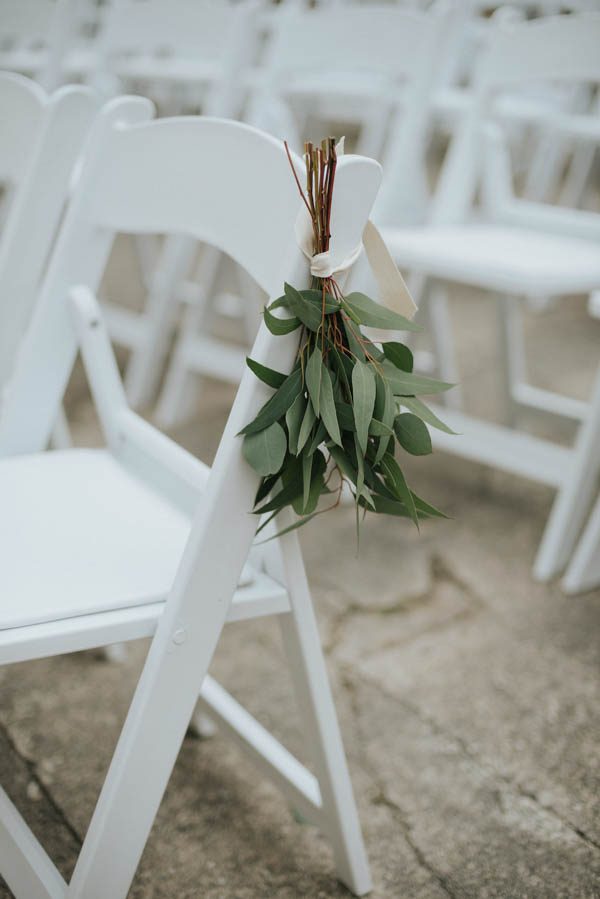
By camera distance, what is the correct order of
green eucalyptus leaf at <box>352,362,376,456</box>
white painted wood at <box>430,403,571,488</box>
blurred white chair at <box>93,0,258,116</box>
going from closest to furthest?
green eucalyptus leaf at <box>352,362,376,456</box> → white painted wood at <box>430,403,571,488</box> → blurred white chair at <box>93,0,258,116</box>

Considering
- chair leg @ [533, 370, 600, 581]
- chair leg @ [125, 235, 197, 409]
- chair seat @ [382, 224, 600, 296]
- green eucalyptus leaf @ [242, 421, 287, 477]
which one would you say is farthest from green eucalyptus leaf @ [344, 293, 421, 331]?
chair leg @ [125, 235, 197, 409]

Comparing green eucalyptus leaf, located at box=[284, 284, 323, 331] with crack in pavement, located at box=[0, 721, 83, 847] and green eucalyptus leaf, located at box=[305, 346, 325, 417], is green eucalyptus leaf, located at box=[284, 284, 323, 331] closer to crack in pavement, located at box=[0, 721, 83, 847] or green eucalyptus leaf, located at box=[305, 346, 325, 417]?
green eucalyptus leaf, located at box=[305, 346, 325, 417]

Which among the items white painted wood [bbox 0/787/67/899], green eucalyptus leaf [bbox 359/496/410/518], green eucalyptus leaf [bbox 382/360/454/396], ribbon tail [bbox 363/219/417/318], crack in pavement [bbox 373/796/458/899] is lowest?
white painted wood [bbox 0/787/67/899]

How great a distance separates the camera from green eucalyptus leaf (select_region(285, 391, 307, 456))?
2.13 feet

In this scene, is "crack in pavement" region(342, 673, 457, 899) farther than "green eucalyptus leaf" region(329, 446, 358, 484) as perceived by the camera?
Yes

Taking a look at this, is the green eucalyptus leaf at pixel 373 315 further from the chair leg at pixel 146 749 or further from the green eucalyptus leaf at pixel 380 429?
the chair leg at pixel 146 749

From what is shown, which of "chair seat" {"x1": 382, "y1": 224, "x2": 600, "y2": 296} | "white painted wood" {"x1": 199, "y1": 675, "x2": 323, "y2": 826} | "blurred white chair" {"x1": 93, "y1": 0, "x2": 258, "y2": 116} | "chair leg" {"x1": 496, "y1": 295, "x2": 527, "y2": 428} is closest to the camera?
"white painted wood" {"x1": 199, "y1": 675, "x2": 323, "y2": 826}

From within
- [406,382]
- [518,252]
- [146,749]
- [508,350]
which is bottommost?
[146,749]

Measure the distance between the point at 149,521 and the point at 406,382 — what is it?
0.34 meters

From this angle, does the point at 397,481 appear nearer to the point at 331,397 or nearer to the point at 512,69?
the point at 331,397

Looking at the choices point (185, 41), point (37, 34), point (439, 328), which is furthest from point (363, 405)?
point (37, 34)

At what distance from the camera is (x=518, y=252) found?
1.66 meters

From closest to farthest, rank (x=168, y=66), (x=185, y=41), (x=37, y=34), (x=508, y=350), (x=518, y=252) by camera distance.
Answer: (x=518, y=252) → (x=508, y=350) → (x=185, y=41) → (x=168, y=66) → (x=37, y=34)

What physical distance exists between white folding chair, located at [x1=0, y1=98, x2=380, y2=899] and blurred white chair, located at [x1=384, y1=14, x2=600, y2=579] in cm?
76
